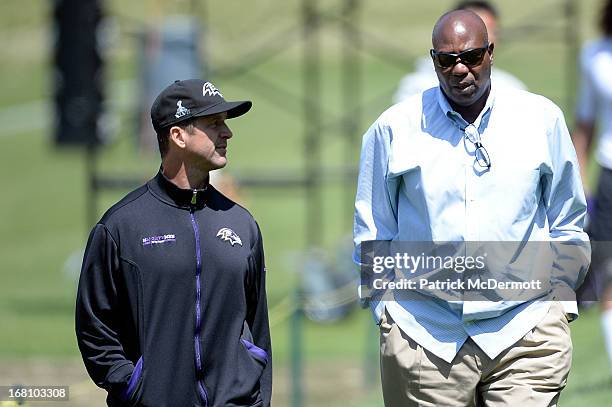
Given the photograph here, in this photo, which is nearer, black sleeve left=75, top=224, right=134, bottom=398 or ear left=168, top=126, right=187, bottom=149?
black sleeve left=75, top=224, right=134, bottom=398

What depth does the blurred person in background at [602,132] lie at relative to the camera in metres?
7.35

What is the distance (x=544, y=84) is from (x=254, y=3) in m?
6.84

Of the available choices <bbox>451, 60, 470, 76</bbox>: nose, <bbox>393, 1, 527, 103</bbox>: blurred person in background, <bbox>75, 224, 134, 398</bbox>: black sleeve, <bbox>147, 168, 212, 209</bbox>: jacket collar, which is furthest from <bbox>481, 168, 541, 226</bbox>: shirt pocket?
<bbox>393, 1, 527, 103</bbox>: blurred person in background

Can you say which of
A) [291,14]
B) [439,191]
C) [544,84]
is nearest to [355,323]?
[439,191]

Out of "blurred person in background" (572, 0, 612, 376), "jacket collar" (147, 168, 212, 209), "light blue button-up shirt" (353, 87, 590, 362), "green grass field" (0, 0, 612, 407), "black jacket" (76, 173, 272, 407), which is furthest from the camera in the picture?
"green grass field" (0, 0, 612, 407)

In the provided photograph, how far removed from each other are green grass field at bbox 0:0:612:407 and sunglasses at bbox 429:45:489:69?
10.8 ft

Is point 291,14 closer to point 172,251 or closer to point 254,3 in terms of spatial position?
point 254,3

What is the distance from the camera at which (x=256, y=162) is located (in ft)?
83.9

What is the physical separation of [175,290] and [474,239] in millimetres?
1075

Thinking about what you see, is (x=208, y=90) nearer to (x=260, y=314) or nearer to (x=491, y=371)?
(x=260, y=314)

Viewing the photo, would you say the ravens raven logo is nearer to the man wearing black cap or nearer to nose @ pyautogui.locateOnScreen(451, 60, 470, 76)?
the man wearing black cap

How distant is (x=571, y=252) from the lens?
4902 millimetres

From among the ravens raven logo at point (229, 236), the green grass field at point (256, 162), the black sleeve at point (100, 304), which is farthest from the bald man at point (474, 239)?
the green grass field at point (256, 162)

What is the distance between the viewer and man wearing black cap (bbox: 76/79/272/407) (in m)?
4.56
